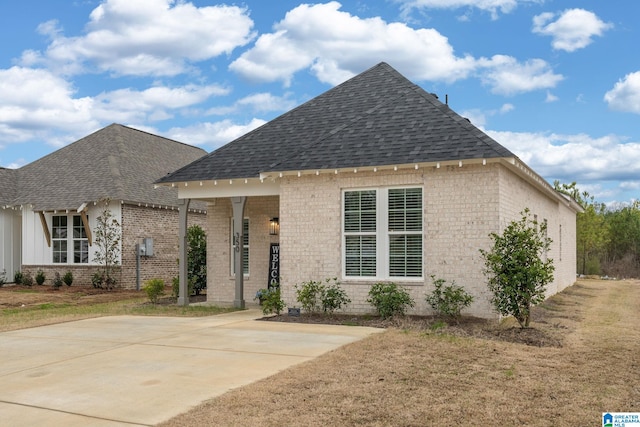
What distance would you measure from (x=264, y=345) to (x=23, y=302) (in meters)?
12.1

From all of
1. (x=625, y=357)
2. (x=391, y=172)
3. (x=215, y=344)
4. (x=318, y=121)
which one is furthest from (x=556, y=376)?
(x=318, y=121)

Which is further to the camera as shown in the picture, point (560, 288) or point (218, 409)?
point (560, 288)

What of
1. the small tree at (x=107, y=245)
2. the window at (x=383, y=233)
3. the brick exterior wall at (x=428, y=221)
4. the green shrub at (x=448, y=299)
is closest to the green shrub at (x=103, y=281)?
the small tree at (x=107, y=245)

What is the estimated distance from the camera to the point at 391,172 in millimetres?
12570

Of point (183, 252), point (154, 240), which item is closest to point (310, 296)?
point (183, 252)

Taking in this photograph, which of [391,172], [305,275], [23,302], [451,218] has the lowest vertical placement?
[23,302]

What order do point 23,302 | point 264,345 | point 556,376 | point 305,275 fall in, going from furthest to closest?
point 23,302 < point 305,275 < point 264,345 < point 556,376

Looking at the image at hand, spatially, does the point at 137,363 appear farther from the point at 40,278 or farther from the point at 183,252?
the point at 40,278

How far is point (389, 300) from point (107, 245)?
560 inches

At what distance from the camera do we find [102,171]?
80.9 feet

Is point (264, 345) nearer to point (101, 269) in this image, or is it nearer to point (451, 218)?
point (451, 218)

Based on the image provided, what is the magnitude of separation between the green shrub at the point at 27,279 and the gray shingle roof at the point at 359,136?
1188cm

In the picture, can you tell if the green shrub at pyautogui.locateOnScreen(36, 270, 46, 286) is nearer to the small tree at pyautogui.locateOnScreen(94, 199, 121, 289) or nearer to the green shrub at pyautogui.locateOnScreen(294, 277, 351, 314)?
the small tree at pyautogui.locateOnScreen(94, 199, 121, 289)

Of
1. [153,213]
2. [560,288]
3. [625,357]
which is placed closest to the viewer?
[625,357]
